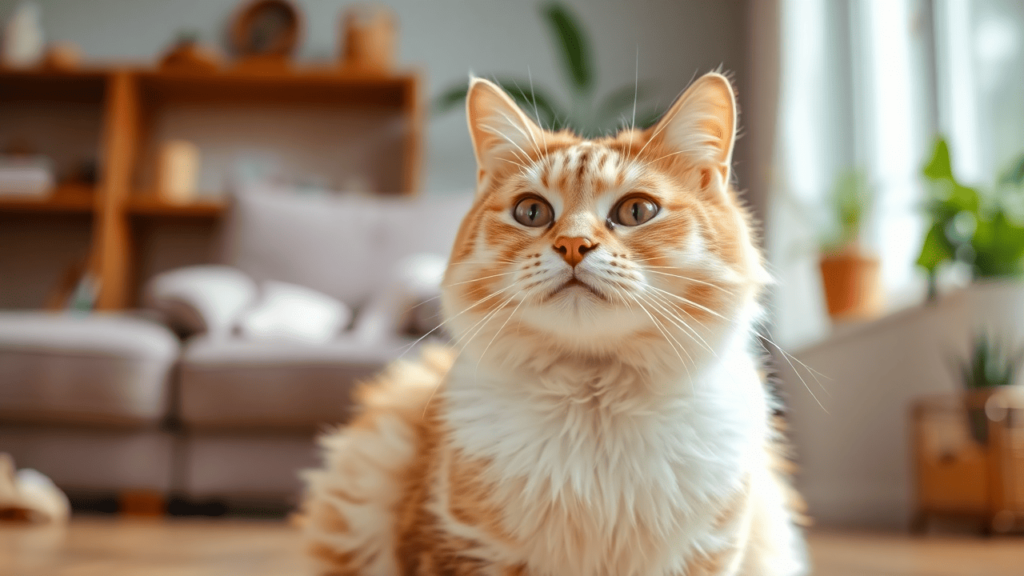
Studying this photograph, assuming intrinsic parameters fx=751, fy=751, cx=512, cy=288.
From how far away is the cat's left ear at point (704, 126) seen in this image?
849mm

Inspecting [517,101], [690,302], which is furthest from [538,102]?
[690,302]

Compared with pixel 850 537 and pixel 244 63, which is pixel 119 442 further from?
pixel 244 63

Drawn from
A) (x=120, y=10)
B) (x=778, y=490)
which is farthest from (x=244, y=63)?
(x=778, y=490)

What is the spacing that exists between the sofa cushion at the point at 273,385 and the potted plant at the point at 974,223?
1.63 m

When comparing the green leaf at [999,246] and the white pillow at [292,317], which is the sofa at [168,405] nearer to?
the white pillow at [292,317]

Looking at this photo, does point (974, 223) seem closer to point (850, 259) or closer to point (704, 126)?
point (850, 259)

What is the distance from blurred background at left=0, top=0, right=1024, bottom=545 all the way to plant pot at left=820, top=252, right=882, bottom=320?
10mm

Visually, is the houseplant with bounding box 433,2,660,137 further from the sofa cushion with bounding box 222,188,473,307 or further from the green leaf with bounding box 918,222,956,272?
the green leaf with bounding box 918,222,956,272

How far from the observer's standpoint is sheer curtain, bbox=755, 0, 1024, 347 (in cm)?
270

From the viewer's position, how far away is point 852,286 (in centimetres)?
277

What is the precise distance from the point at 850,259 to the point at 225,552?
225 centimetres

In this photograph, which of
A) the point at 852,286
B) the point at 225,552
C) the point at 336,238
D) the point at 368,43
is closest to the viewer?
the point at 225,552

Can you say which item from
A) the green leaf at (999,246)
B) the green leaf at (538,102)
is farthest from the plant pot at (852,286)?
the green leaf at (538,102)

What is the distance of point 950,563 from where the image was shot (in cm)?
149
